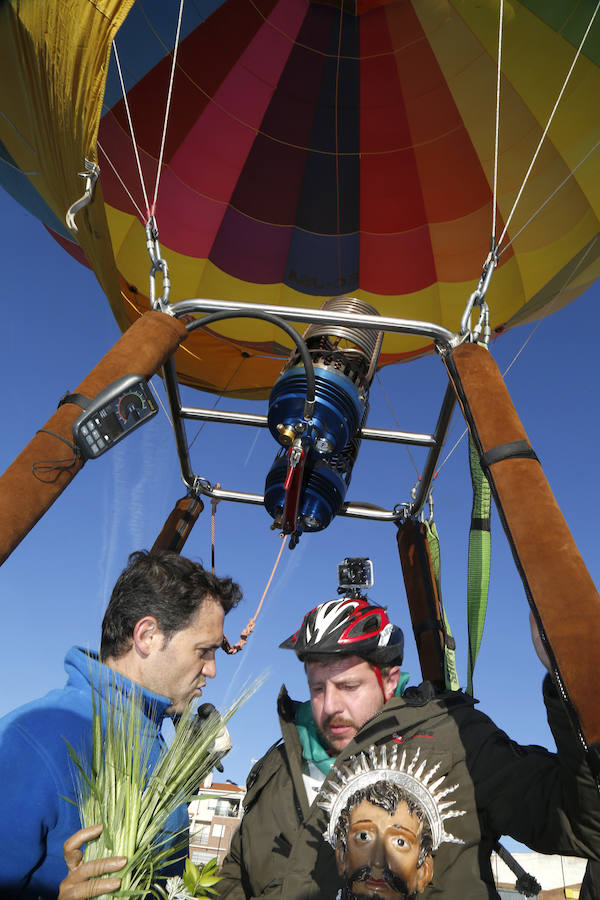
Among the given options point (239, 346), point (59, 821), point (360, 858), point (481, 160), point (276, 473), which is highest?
point (481, 160)

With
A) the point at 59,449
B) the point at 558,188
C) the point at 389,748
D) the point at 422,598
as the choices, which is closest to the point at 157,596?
the point at 59,449

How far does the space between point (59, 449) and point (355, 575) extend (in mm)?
1909

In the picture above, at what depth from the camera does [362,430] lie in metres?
4.32

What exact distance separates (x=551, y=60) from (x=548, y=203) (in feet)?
3.69

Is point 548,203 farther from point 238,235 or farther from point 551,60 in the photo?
point 238,235

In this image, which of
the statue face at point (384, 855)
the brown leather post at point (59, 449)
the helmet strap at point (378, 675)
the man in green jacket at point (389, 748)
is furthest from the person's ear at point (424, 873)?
the brown leather post at point (59, 449)

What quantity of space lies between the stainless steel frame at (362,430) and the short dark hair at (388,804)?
2242 millimetres

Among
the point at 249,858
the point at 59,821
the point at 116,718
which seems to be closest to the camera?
the point at 116,718

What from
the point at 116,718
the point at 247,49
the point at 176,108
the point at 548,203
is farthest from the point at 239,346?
the point at 116,718

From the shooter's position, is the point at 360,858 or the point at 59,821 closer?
the point at 360,858

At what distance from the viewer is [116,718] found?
1489mm

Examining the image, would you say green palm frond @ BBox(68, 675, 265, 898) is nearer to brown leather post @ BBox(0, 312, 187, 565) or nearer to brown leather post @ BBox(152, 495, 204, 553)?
brown leather post @ BBox(0, 312, 187, 565)

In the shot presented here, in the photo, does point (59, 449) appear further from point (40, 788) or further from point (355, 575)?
point (355, 575)

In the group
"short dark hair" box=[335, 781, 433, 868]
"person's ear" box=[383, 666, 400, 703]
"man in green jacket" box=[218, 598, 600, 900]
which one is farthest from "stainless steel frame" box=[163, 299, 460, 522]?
"short dark hair" box=[335, 781, 433, 868]
